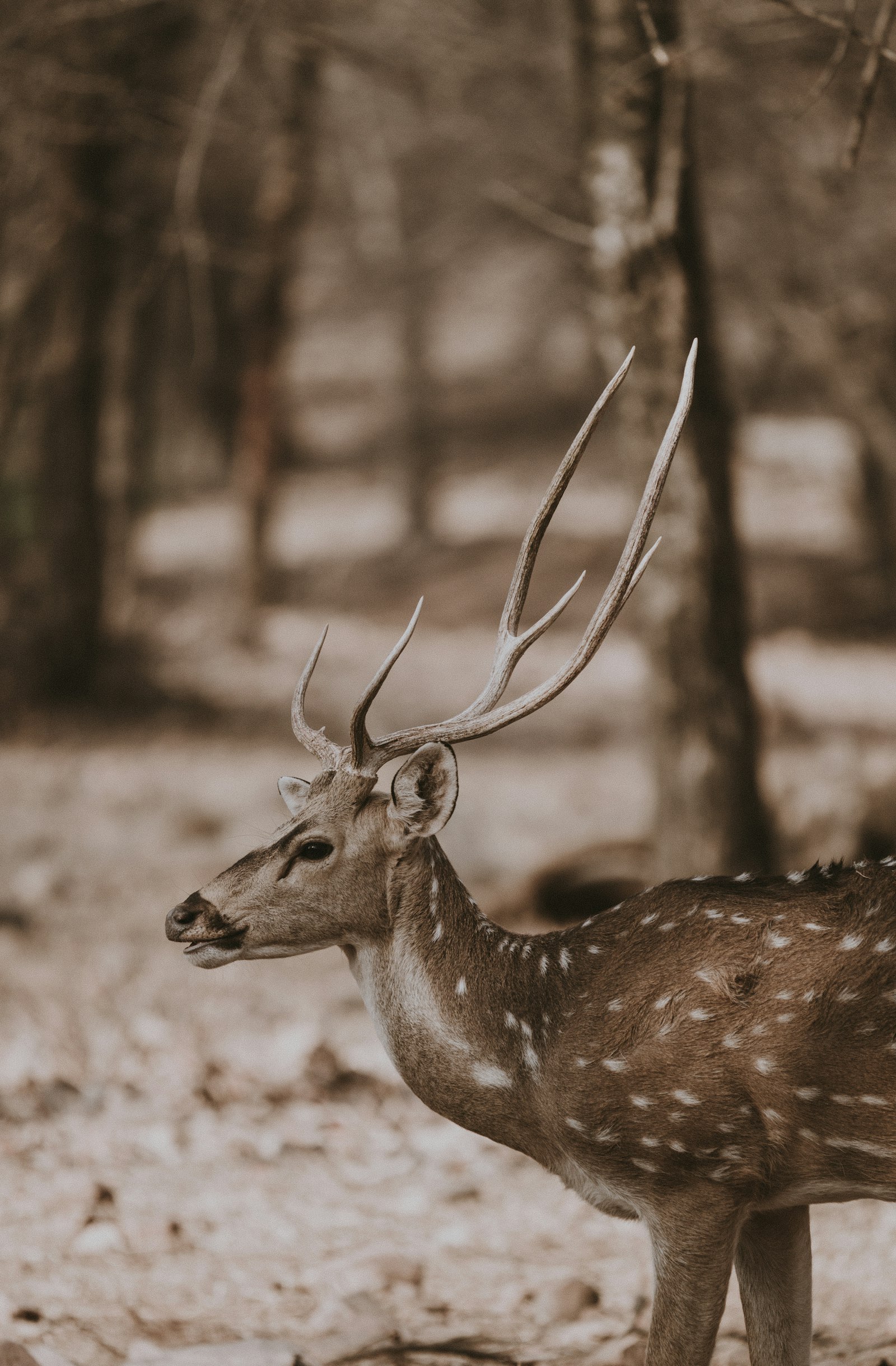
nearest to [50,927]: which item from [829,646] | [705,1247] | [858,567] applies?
[705,1247]

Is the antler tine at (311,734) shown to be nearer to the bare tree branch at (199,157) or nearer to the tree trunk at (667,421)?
the tree trunk at (667,421)

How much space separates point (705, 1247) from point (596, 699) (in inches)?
328

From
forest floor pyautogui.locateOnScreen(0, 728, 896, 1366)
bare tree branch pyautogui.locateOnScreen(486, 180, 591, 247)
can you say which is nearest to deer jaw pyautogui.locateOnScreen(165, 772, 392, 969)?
forest floor pyautogui.locateOnScreen(0, 728, 896, 1366)

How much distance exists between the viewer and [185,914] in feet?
10.2

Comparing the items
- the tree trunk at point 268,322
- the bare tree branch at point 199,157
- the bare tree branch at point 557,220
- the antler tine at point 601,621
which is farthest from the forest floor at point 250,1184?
the tree trunk at point 268,322

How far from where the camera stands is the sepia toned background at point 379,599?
4.38 meters

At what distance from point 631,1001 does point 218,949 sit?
0.91 metres

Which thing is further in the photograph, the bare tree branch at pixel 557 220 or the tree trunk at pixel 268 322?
the tree trunk at pixel 268 322

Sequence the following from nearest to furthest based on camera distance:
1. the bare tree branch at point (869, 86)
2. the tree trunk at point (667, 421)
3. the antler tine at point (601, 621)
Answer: the antler tine at point (601, 621) → the bare tree branch at point (869, 86) → the tree trunk at point (667, 421)

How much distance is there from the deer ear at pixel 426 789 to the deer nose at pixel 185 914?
18.2 inches

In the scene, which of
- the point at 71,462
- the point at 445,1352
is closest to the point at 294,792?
the point at 445,1352

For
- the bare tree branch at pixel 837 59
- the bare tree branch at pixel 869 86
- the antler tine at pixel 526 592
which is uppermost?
the bare tree branch at pixel 837 59

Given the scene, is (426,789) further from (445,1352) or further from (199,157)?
(199,157)

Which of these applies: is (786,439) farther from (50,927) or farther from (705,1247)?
(705,1247)
